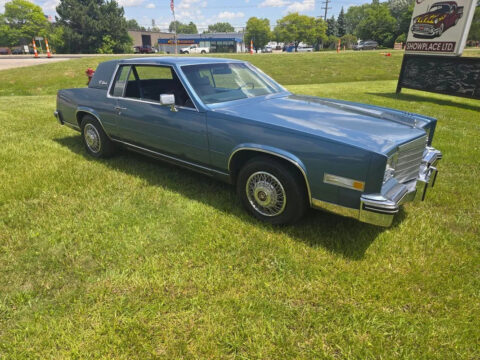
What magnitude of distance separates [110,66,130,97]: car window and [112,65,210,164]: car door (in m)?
0.02

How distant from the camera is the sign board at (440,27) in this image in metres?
10.1

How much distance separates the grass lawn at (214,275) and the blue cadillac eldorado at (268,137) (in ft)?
1.48

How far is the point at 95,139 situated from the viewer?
505cm

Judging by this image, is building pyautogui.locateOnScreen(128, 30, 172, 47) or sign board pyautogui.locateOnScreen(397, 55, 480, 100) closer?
sign board pyautogui.locateOnScreen(397, 55, 480, 100)

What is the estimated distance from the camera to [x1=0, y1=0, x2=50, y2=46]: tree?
217 feet

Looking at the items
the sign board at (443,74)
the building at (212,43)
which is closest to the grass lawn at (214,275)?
the sign board at (443,74)

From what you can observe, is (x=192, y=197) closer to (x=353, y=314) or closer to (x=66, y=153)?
(x=353, y=314)

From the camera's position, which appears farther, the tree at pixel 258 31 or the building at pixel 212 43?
the tree at pixel 258 31

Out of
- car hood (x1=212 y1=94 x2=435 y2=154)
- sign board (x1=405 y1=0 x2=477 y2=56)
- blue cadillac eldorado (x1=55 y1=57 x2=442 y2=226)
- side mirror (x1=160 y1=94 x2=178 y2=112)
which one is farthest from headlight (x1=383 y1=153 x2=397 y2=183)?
sign board (x1=405 y1=0 x2=477 y2=56)

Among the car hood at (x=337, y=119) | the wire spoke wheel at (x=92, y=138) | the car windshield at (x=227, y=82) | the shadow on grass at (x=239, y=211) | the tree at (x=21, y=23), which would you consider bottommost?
the shadow on grass at (x=239, y=211)

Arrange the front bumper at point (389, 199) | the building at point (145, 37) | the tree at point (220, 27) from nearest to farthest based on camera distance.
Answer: the front bumper at point (389, 199), the building at point (145, 37), the tree at point (220, 27)

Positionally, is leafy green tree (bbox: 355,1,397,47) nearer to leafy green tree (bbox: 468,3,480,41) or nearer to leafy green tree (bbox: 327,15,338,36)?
leafy green tree (bbox: 468,3,480,41)

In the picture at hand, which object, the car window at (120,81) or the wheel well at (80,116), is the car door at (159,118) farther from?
the wheel well at (80,116)

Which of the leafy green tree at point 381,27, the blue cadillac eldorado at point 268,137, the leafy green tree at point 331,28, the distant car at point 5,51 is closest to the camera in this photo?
the blue cadillac eldorado at point 268,137
